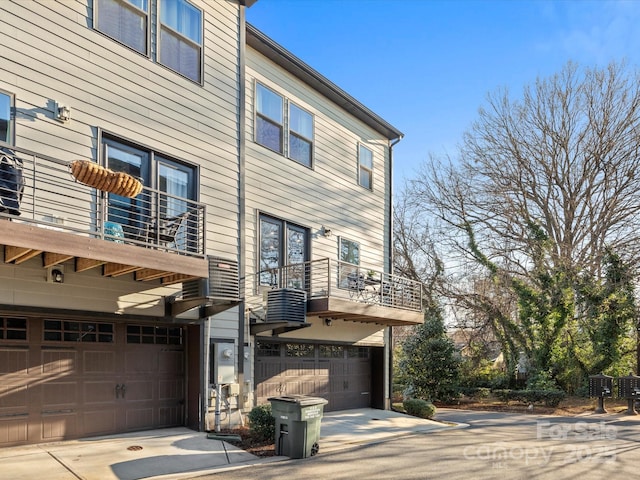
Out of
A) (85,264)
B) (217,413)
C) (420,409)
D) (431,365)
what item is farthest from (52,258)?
(431,365)

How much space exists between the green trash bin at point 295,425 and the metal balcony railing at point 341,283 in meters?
3.27

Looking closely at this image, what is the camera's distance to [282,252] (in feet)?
43.3

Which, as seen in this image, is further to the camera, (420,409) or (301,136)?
(420,409)

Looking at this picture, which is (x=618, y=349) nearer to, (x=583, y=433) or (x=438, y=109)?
(x=583, y=433)

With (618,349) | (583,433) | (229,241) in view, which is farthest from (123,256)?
(618,349)

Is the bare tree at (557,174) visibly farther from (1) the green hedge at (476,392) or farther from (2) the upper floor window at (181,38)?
(2) the upper floor window at (181,38)

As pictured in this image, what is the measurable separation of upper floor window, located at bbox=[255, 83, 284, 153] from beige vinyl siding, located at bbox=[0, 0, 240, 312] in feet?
3.71

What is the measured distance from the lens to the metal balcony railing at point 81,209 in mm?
7425

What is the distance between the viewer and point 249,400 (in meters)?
11.4

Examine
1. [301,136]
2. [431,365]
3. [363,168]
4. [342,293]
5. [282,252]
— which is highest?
[301,136]

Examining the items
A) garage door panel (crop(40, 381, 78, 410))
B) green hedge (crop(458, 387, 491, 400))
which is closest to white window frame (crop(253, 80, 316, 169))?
garage door panel (crop(40, 381, 78, 410))

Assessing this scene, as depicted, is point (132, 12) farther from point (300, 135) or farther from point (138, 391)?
point (138, 391)

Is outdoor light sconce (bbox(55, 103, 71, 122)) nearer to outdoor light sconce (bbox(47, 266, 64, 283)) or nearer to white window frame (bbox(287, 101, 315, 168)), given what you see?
outdoor light sconce (bbox(47, 266, 64, 283))

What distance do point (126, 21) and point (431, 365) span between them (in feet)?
47.5
